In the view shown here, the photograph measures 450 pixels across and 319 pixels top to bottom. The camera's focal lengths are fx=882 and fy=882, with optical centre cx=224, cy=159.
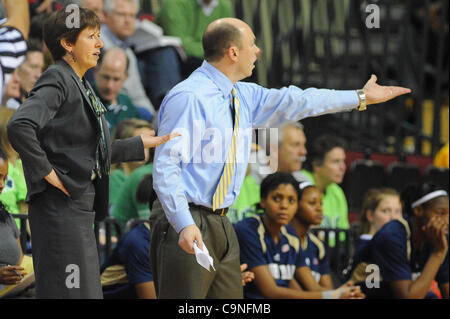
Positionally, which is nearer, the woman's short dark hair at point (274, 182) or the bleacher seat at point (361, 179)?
the woman's short dark hair at point (274, 182)

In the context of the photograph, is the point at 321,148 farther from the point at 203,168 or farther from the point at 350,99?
the point at 203,168

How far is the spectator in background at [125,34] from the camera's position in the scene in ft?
24.5

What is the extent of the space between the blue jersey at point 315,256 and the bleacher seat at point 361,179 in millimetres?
1719

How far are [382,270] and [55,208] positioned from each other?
2.86 metres

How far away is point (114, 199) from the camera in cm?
605

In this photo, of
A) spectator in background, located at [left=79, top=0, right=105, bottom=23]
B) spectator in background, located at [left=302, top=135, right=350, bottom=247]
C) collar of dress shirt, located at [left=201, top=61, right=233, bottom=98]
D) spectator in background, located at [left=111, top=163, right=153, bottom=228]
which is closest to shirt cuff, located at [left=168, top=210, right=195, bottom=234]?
collar of dress shirt, located at [left=201, top=61, right=233, bottom=98]

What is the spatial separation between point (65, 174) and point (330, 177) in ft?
13.2

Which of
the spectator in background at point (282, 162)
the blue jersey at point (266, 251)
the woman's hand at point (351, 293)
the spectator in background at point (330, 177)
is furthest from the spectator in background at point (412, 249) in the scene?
the spectator in background at point (330, 177)

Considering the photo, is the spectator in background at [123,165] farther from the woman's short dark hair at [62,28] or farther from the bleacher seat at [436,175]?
the bleacher seat at [436,175]

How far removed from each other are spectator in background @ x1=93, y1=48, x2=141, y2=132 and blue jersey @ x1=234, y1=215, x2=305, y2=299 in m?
1.95
